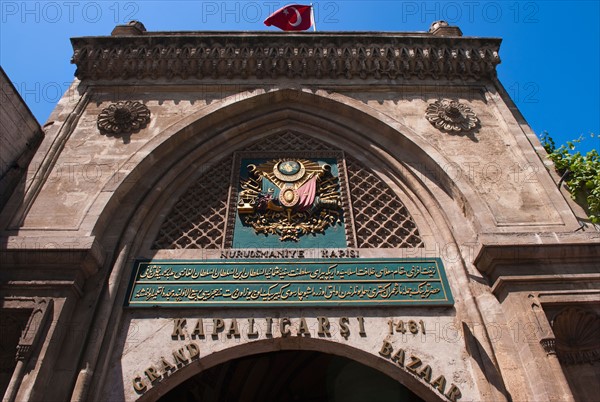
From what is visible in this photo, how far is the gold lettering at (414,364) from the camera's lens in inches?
196

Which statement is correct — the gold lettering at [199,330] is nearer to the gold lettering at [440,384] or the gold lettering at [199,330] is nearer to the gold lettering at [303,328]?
the gold lettering at [303,328]

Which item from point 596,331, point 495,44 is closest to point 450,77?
point 495,44

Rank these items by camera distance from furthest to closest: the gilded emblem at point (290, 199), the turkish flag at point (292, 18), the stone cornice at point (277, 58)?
the turkish flag at point (292, 18), the stone cornice at point (277, 58), the gilded emblem at point (290, 199)

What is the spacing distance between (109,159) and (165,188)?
0.89 m

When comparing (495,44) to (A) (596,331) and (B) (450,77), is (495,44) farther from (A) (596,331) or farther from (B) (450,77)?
(A) (596,331)

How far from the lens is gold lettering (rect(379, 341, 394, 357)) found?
5086 mm

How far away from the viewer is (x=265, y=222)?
6578 millimetres

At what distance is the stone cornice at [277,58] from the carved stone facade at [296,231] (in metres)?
0.03

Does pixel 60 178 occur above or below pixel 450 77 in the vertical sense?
below

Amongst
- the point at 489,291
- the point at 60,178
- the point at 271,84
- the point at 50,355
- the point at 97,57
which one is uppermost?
the point at 97,57

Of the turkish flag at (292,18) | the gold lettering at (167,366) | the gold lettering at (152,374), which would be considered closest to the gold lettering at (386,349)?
the gold lettering at (167,366)

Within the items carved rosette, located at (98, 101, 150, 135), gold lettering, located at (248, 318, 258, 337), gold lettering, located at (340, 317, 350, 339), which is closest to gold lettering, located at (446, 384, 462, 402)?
gold lettering, located at (340, 317, 350, 339)

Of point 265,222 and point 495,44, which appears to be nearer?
point 265,222

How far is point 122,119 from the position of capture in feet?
23.6
